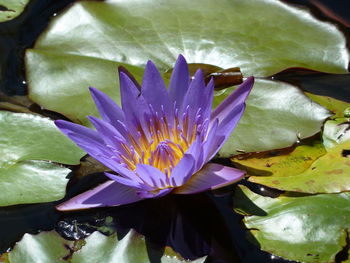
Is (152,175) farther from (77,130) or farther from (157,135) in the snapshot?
(77,130)

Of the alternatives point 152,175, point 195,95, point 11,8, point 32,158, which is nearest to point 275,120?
point 195,95

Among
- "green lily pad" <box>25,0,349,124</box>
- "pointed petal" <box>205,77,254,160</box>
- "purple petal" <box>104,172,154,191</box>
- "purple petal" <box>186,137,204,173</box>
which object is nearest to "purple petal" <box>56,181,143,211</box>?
"purple petal" <box>104,172,154,191</box>

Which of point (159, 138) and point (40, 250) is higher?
point (159, 138)

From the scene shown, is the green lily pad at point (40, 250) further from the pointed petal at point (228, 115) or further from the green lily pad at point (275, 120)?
the green lily pad at point (275, 120)

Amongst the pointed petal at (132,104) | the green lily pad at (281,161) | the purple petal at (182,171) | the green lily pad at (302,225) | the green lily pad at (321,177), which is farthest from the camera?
the green lily pad at (281,161)

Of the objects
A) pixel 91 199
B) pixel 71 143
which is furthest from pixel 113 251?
pixel 71 143

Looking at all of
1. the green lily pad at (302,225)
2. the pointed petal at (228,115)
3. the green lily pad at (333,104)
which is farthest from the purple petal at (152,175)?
the green lily pad at (333,104)
